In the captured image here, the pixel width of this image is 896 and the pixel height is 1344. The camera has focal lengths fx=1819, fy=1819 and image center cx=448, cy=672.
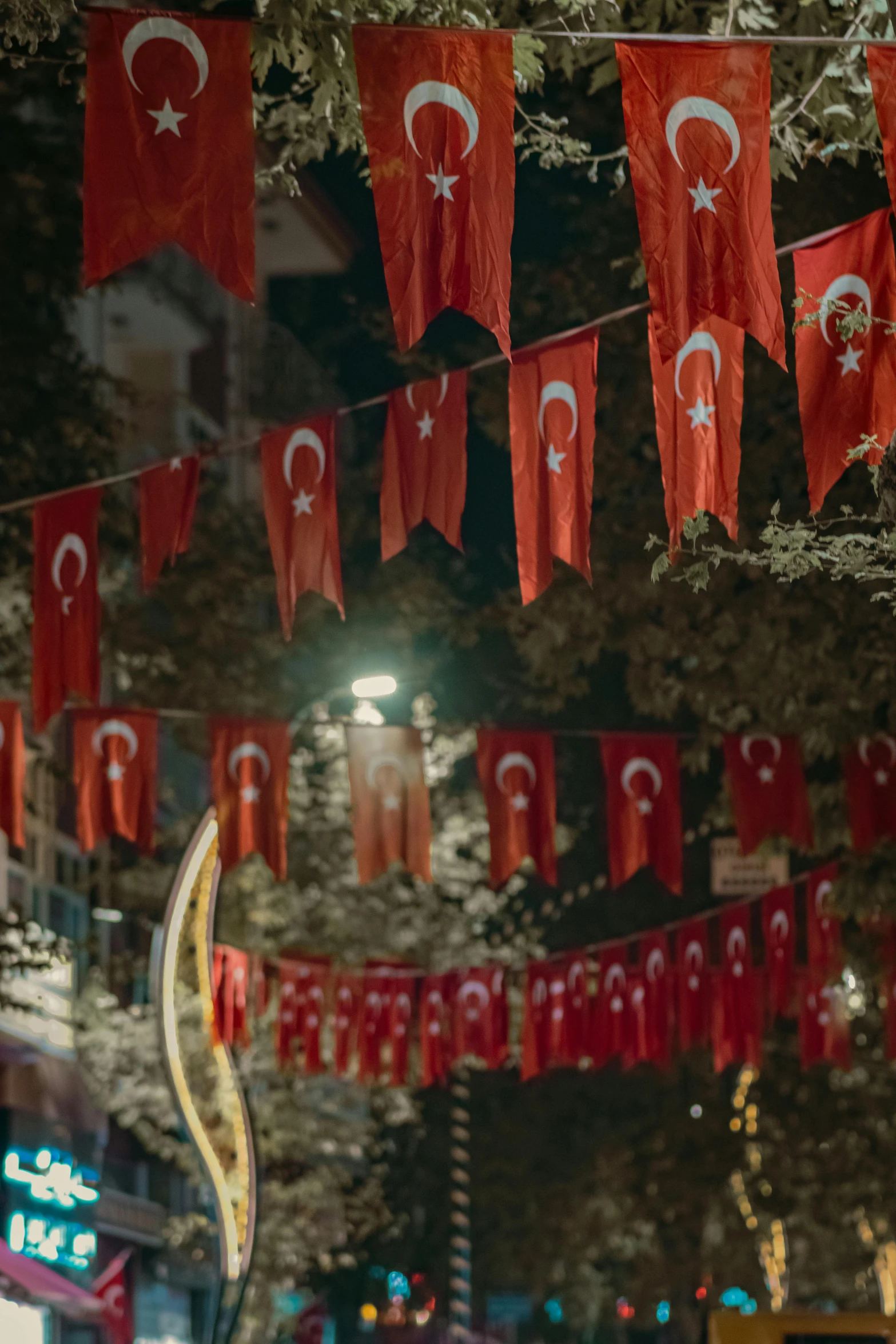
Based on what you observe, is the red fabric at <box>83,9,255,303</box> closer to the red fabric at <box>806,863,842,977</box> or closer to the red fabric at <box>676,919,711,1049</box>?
the red fabric at <box>806,863,842,977</box>

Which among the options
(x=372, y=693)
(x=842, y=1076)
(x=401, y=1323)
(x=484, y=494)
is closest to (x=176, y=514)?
(x=372, y=693)

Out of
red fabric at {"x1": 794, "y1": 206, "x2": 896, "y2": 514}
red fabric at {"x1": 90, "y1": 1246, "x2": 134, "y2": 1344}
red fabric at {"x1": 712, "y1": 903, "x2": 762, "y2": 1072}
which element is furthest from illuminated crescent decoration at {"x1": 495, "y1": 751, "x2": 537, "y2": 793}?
red fabric at {"x1": 90, "y1": 1246, "x2": 134, "y2": 1344}

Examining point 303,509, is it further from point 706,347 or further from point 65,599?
point 706,347

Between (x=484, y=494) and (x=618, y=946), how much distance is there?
568cm

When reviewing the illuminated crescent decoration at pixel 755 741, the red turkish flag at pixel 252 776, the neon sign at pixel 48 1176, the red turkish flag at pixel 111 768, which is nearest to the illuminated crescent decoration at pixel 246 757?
the red turkish flag at pixel 252 776

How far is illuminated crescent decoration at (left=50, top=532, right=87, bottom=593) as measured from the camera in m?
11.9

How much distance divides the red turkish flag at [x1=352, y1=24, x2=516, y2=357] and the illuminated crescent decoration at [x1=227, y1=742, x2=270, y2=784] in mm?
8834

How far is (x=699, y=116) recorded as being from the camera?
640cm

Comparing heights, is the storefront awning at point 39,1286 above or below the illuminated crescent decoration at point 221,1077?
below

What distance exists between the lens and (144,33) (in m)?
6.39

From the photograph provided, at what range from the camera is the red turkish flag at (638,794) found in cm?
1551

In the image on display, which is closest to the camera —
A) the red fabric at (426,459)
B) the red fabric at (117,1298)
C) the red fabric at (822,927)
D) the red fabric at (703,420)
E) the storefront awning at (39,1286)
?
the red fabric at (703,420)

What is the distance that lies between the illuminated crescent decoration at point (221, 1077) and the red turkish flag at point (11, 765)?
1360 mm

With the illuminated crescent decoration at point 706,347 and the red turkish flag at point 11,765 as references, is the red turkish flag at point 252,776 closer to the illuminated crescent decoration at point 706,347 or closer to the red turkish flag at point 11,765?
the red turkish flag at point 11,765
